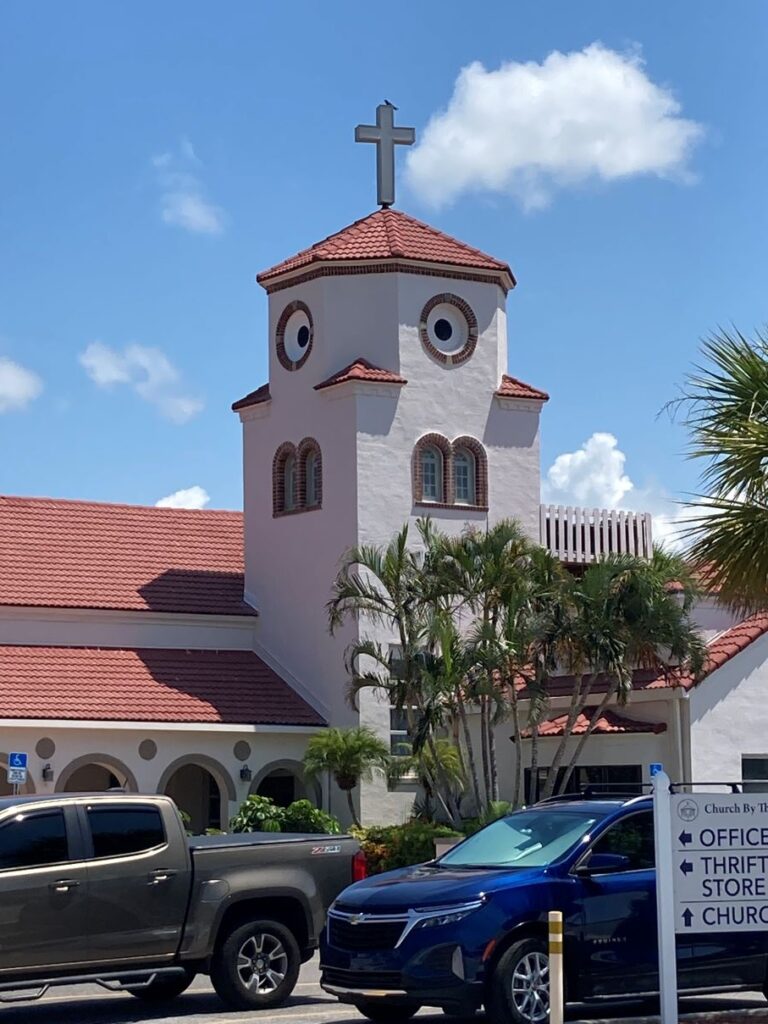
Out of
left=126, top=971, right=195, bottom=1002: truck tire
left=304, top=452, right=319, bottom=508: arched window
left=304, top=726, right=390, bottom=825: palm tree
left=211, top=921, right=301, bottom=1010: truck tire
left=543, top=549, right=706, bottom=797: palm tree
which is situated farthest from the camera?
left=304, top=452, right=319, bottom=508: arched window

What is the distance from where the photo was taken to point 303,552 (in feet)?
111

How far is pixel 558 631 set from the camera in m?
28.8

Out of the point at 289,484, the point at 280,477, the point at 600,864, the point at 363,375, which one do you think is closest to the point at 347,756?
the point at 289,484

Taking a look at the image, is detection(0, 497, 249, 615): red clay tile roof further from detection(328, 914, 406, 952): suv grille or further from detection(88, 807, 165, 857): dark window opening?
detection(328, 914, 406, 952): suv grille

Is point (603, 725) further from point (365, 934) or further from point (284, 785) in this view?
A: point (365, 934)

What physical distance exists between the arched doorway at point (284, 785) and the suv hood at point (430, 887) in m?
18.3

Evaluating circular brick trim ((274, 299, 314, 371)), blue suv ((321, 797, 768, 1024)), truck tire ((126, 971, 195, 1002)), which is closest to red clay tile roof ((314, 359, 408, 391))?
circular brick trim ((274, 299, 314, 371))

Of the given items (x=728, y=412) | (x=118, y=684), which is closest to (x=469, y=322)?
(x=118, y=684)

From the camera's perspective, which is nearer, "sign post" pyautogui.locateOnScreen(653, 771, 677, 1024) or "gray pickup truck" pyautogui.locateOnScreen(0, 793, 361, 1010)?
"sign post" pyautogui.locateOnScreen(653, 771, 677, 1024)

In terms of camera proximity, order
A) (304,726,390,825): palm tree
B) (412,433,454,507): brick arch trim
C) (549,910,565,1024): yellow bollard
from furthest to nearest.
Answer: (412,433,454,507): brick arch trim, (304,726,390,825): palm tree, (549,910,565,1024): yellow bollard

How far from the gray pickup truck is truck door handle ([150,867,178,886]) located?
0.04ft

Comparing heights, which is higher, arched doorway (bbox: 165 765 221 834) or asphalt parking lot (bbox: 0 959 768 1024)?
arched doorway (bbox: 165 765 221 834)

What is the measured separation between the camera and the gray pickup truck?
14188 mm

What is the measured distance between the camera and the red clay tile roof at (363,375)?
32.6 m
